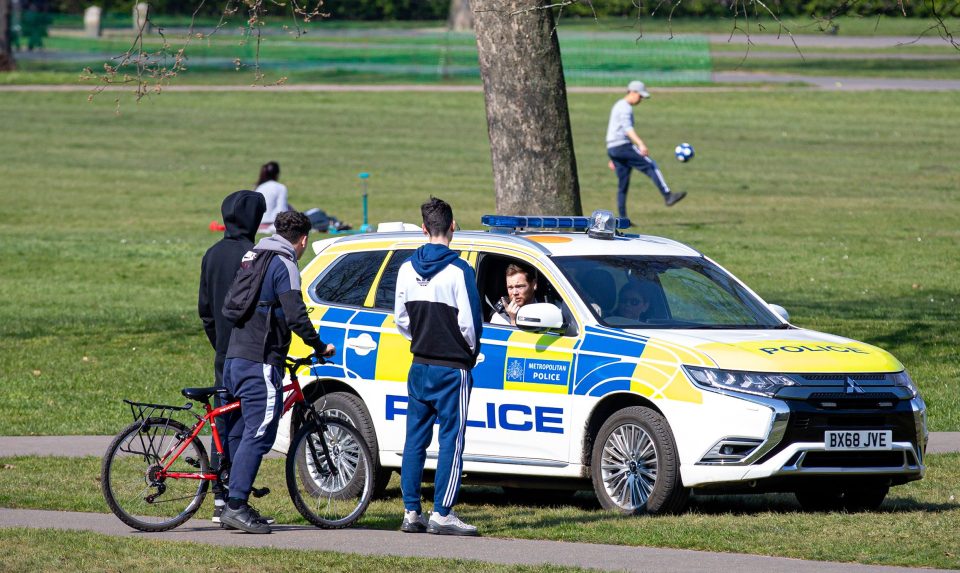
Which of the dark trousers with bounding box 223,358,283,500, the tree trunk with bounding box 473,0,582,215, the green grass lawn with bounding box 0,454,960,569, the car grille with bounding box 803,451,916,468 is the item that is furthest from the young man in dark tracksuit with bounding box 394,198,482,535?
the tree trunk with bounding box 473,0,582,215

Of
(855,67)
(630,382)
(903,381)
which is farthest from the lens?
(855,67)

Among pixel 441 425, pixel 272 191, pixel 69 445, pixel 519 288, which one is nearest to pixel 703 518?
pixel 441 425

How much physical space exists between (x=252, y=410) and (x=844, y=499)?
12.2 ft

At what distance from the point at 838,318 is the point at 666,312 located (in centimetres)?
854

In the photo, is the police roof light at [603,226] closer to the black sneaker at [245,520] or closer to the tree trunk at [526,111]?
the black sneaker at [245,520]

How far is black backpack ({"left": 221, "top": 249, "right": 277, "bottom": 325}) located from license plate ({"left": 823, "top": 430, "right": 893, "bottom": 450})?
3181mm

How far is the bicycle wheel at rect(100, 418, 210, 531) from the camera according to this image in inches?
368

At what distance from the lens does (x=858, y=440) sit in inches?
381

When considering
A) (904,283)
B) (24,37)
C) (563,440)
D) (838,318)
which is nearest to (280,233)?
(563,440)

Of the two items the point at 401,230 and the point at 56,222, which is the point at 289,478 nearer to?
the point at 401,230

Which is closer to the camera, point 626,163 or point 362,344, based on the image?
point 362,344

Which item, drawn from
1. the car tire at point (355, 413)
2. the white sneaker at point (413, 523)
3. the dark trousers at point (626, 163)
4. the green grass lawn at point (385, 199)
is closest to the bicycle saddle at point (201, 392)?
the white sneaker at point (413, 523)

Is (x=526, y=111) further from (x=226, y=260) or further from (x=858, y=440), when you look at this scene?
(x=858, y=440)

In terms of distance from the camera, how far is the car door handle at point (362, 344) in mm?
10805
